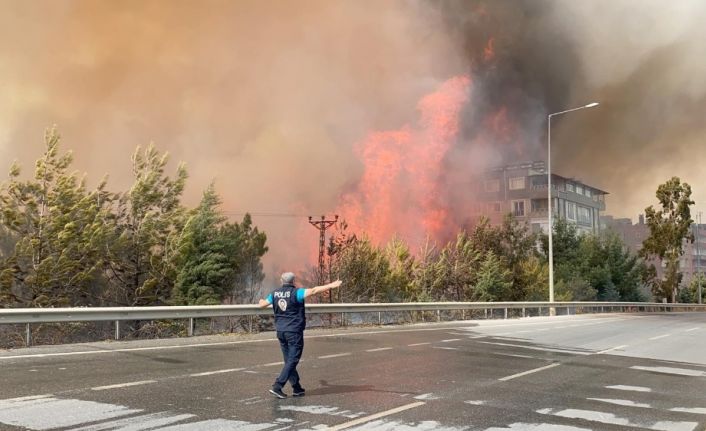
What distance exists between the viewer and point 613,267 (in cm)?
5731

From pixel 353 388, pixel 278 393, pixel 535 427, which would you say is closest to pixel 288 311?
pixel 278 393

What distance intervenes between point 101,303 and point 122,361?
2000 centimetres

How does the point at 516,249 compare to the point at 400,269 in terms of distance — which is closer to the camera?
the point at 400,269

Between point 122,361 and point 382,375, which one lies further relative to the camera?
point 122,361

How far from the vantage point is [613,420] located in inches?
258

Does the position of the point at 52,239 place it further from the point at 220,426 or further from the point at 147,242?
the point at 220,426

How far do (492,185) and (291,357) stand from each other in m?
90.5

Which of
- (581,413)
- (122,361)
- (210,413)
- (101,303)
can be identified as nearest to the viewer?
(210,413)

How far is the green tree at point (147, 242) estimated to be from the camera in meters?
29.5

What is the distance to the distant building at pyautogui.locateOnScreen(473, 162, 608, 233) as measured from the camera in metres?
90.5

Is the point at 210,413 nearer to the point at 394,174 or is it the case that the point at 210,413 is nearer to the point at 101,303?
the point at 101,303

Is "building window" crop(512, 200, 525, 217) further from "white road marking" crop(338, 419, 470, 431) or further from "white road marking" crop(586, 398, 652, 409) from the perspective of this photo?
"white road marking" crop(338, 419, 470, 431)

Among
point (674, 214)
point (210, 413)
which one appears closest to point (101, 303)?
point (210, 413)

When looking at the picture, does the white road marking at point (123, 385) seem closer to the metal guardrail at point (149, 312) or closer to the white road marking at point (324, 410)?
the white road marking at point (324, 410)
